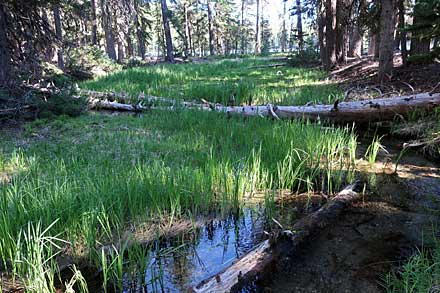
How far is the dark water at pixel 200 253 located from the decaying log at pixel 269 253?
0.90ft

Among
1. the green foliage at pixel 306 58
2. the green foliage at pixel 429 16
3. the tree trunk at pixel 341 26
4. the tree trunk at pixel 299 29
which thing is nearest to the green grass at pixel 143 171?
the green foliage at pixel 429 16

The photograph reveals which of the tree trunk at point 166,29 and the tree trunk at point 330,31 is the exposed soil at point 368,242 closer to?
the tree trunk at point 330,31

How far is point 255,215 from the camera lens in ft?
11.3

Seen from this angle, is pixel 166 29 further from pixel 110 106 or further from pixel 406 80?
pixel 406 80

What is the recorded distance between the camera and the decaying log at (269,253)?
7.23 ft

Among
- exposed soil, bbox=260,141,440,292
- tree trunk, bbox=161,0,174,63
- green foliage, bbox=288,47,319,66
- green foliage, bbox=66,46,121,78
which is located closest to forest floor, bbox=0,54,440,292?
exposed soil, bbox=260,141,440,292

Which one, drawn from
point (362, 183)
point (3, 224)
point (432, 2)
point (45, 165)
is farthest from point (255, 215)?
point (432, 2)

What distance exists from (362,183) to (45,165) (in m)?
3.97

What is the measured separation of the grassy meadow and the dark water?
180mm

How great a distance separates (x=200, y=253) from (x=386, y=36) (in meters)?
8.73

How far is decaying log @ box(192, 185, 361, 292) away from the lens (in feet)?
7.23

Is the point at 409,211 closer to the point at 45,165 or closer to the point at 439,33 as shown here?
the point at 45,165

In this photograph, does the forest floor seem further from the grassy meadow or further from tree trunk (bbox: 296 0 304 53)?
tree trunk (bbox: 296 0 304 53)

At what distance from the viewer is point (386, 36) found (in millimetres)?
9031
